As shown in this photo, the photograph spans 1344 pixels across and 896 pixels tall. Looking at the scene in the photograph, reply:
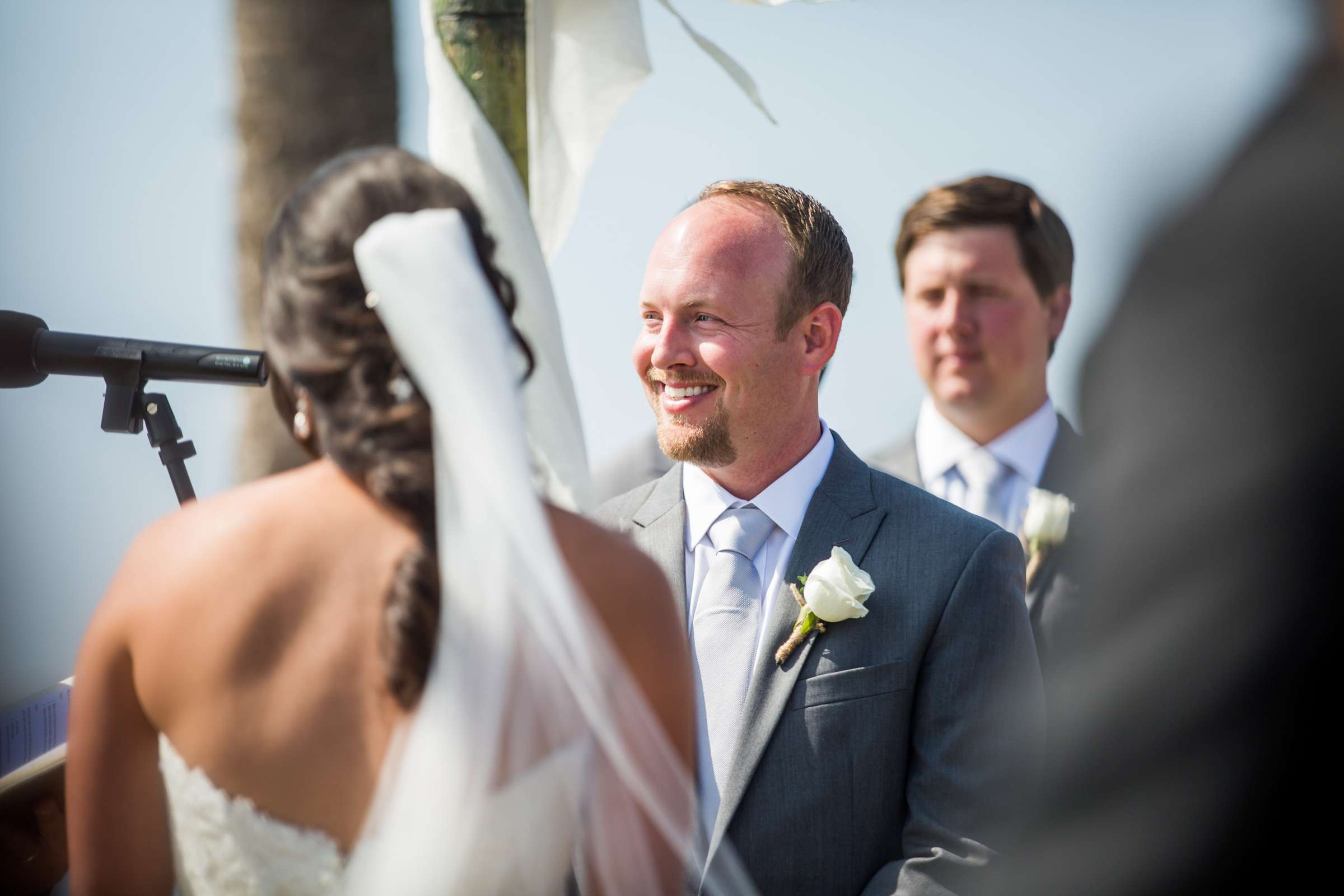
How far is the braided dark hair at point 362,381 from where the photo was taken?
1.92 metres

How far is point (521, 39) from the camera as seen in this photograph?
288 centimetres

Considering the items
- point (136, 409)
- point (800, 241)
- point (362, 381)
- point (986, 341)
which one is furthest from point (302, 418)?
point (986, 341)

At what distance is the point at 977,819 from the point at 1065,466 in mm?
1997

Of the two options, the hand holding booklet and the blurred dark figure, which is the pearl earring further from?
the blurred dark figure

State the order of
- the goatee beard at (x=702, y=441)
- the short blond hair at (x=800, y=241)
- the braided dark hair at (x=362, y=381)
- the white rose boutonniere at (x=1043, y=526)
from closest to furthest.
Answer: the braided dark hair at (x=362, y=381)
the goatee beard at (x=702, y=441)
the short blond hair at (x=800, y=241)
the white rose boutonniere at (x=1043, y=526)

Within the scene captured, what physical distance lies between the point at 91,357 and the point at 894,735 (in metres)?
1.97

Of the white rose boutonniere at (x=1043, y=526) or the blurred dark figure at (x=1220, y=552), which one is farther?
the white rose boutonniere at (x=1043, y=526)

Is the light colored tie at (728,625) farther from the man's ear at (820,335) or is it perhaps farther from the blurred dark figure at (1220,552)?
the blurred dark figure at (1220,552)

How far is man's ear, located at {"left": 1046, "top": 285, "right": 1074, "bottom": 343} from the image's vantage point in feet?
16.1

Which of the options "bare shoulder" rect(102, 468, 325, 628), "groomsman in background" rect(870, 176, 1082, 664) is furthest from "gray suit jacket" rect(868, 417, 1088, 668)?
"bare shoulder" rect(102, 468, 325, 628)

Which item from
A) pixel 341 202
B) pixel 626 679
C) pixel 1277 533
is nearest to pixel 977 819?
pixel 626 679

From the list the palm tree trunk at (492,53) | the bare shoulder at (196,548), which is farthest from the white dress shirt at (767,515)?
the bare shoulder at (196,548)

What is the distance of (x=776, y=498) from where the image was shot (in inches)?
132

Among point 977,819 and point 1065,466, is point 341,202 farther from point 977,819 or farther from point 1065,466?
point 1065,466
